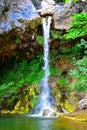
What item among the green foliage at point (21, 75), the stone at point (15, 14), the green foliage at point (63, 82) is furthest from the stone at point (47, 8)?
the green foliage at point (63, 82)

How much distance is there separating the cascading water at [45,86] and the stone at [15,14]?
3.72 ft

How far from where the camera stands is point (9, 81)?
26.2m

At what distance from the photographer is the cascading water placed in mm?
21594

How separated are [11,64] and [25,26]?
4.40m

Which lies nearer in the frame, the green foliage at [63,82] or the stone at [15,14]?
the green foliage at [63,82]

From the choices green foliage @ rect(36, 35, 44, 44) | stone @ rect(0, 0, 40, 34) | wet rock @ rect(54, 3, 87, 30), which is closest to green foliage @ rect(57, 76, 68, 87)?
green foliage @ rect(36, 35, 44, 44)

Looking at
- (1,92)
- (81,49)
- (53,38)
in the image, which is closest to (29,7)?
(53,38)

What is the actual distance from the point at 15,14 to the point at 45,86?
19.1ft

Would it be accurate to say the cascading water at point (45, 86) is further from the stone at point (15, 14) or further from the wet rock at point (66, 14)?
the stone at point (15, 14)

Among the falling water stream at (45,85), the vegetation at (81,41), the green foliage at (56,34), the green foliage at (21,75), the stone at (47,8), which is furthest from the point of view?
the stone at (47,8)

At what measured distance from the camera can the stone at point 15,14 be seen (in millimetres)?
24230

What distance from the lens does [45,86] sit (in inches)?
933

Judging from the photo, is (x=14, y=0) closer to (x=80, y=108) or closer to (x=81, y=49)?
(x=81, y=49)

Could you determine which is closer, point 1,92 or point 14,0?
point 1,92
